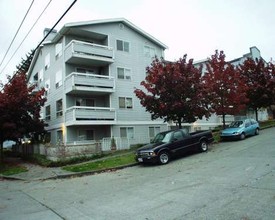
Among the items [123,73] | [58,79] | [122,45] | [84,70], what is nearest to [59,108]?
[58,79]

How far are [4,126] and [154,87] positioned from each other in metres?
11.4

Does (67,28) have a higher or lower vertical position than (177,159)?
higher

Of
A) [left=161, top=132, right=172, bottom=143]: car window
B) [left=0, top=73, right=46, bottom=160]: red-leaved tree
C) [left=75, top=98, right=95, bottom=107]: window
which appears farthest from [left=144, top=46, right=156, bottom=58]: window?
[left=161, top=132, right=172, bottom=143]: car window

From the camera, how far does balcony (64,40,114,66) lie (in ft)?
86.1

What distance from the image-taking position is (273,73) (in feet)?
107

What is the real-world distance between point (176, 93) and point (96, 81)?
8.41 meters

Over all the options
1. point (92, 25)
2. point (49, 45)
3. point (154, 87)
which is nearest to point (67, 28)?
point (92, 25)

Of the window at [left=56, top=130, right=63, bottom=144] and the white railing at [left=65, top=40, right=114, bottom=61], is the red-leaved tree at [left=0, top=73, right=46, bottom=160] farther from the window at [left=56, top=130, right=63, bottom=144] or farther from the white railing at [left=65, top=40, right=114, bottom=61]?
the white railing at [left=65, top=40, right=114, bottom=61]

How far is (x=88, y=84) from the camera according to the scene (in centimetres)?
2641

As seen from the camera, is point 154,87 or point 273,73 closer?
point 154,87

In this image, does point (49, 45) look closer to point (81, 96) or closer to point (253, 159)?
point (81, 96)

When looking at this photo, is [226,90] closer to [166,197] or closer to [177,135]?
[177,135]

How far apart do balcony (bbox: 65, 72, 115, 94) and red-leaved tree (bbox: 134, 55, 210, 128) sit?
540 centimetres

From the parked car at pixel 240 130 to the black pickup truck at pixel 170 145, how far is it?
13.3ft
